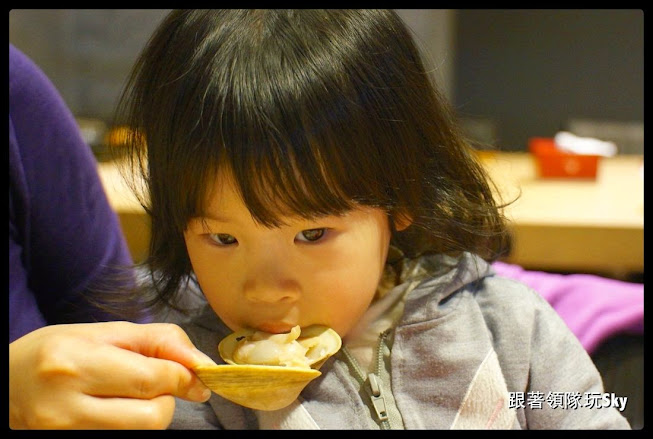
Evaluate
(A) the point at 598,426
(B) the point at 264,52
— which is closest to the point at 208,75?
(B) the point at 264,52

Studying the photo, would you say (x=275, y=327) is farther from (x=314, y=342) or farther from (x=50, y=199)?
(x=50, y=199)

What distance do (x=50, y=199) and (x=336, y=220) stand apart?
0.38m

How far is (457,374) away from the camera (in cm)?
65

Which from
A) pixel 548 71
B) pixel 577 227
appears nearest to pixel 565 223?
pixel 577 227

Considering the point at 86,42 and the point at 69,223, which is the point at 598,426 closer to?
the point at 69,223

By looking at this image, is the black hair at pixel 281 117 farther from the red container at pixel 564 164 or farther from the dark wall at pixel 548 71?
the red container at pixel 564 164

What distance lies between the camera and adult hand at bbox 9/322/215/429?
1.43ft

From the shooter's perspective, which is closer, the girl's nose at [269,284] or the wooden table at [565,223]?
the girl's nose at [269,284]

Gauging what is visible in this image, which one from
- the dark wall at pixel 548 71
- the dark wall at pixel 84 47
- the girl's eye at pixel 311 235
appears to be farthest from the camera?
the dark wall at pixel 548 71

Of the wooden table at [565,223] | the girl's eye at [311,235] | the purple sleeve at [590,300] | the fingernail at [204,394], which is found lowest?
the purple sleeve at [590,300]

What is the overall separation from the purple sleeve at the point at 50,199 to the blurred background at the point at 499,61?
0.04 m

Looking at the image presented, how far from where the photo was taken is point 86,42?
0.91 m

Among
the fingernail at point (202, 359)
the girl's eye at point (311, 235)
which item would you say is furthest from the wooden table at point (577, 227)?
the fingernail at point (202, 359)

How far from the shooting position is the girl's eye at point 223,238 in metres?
0.53
